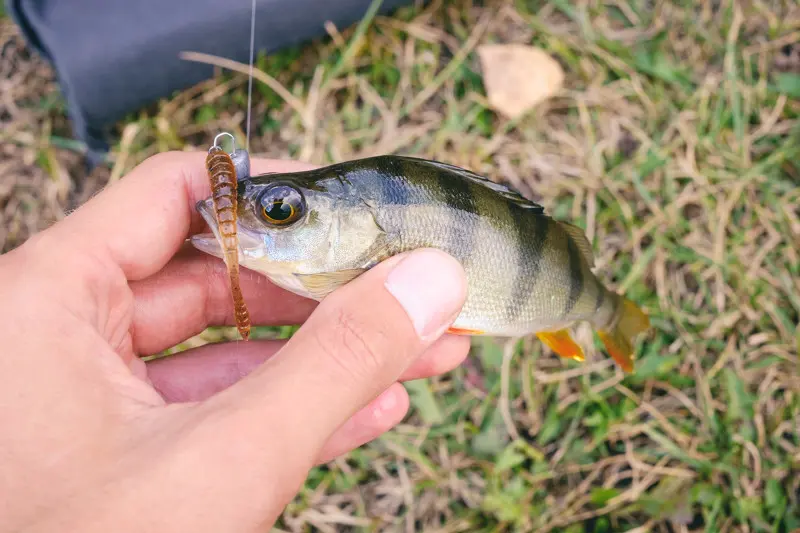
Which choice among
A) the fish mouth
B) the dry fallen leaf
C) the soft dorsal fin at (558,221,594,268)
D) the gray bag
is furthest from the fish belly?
the gray bag

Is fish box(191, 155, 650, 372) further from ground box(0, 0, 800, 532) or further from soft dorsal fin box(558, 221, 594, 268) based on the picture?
ground box(0, 0, 800, 532)

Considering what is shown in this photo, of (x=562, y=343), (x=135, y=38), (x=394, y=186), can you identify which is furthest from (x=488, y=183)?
A: (x=135, y=38)

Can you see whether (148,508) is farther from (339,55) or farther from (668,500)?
(339,55)

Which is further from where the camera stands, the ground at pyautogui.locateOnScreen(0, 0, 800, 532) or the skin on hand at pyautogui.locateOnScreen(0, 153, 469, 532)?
the ground at pyautogui.locateOnScreen(0, 0, 800, 532)

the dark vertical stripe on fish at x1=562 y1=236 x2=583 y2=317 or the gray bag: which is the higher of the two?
the gray bag

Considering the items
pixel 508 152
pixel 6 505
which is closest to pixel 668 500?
pixel 508 152

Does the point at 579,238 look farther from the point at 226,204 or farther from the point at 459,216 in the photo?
the point at 226,204
